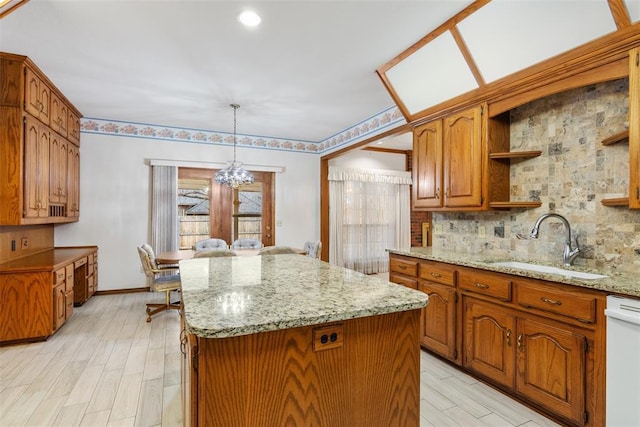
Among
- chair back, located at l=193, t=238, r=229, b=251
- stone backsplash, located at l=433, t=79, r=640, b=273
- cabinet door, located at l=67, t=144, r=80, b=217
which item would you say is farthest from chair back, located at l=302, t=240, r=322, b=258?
cabinet door, located at l=67, t=144, r=80, b=217

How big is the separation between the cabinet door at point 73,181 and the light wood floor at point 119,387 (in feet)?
5.71

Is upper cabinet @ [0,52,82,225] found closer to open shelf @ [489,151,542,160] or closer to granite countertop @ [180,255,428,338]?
granite countertop @ [180,255,428,338]

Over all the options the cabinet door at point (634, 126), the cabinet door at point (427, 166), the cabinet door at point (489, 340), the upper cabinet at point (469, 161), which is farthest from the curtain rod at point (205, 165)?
the cabinet door at point (634, 126)

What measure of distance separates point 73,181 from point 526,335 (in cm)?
540

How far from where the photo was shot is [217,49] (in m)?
2.79

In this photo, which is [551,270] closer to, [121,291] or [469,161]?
[469,161]

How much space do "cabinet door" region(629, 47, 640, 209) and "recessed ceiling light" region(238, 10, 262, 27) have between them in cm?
229

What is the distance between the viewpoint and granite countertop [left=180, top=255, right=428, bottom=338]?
1.07m

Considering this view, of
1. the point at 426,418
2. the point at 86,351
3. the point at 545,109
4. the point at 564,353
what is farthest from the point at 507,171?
the point at 86,351

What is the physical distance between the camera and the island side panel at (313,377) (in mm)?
1059

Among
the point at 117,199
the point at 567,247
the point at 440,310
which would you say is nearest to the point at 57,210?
the point at 117,199

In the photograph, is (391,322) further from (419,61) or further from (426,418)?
(419,61)

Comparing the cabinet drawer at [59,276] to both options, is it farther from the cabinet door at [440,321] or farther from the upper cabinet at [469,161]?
the upper cabinet at [469,161]

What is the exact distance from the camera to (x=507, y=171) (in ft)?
9.21
